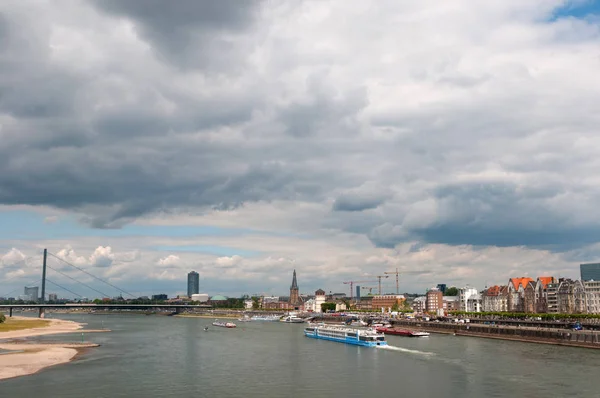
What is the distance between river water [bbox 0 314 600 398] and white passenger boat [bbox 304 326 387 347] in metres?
6.89

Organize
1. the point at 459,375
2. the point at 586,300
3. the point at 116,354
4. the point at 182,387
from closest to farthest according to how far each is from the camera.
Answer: the point at 182,387
the point at 459,375
the point at 116,354
the point at 586,300

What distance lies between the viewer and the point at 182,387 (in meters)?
66.9

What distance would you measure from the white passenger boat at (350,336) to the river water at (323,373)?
6.89m

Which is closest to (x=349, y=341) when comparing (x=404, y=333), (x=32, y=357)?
(x=404, y=333)

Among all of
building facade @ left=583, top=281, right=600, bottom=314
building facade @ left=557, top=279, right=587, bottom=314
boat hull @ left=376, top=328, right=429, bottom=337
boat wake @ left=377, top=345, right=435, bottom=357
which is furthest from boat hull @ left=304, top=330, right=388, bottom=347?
building facade @ left=583, top=281, right=600, bottom=314

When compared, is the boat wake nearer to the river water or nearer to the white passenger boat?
the river water

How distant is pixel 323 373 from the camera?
257ft

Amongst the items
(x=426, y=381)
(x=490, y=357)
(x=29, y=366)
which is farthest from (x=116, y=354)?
(x=490, y=357)

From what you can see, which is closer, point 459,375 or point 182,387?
point 182,387

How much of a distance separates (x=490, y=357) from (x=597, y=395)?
110ft

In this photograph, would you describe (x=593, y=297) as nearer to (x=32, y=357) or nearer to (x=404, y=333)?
(x=404, y=333)

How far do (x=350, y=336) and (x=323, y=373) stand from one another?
53238 mm

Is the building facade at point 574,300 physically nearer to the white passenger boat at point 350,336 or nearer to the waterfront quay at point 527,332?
the waterfront quay at point 527,332

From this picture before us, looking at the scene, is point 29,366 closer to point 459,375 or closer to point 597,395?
point 459,375
